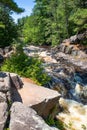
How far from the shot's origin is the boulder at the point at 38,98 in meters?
11.5

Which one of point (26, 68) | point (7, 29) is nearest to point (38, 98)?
point (26, 68)

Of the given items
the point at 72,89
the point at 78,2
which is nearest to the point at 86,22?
the point at 78,2

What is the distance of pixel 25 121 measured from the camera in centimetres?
919

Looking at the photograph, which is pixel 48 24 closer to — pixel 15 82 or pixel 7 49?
pixel 7 49

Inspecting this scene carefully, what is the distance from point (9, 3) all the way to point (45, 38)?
3538cm

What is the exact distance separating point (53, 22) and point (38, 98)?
34.6 metres

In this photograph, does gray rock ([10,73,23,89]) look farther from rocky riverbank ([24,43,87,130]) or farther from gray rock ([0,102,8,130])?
→ gray rock ([0,102,8,130])

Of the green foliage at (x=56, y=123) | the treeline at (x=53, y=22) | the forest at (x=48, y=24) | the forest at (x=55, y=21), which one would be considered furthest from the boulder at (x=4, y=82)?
the treeline at (x=53, y=22)

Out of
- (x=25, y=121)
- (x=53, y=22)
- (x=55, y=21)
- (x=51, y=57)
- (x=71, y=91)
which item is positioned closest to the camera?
(x=25, y=121)

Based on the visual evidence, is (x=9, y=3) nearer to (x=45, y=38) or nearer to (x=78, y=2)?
(x=78, y=2)

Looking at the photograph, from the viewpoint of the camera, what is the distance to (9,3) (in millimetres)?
12781

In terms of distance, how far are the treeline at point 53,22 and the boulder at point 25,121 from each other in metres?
27.1

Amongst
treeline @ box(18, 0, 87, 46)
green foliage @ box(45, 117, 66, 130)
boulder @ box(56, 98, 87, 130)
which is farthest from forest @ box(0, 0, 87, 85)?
green foliage @ box(45, 117, 66, 130)

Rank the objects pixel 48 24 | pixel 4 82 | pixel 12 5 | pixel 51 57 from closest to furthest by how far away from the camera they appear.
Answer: pixel 4 82 < pixel 12 5 < pixel 51 57 < pixel 48 24
